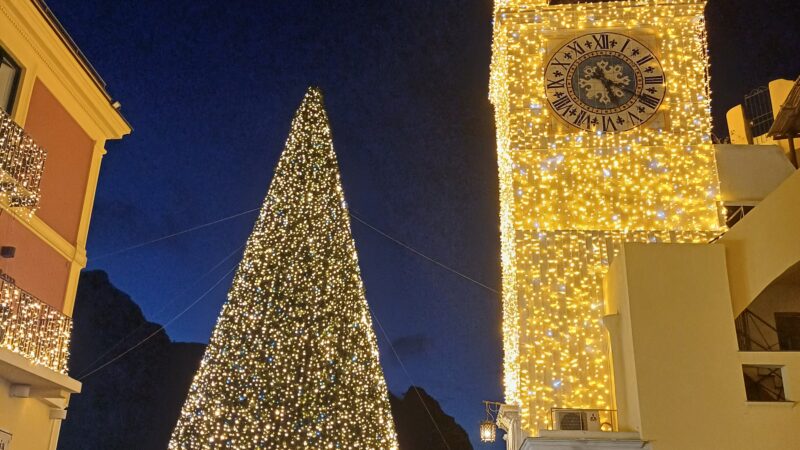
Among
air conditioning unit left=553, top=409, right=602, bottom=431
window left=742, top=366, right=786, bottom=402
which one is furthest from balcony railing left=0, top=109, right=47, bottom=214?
window left=742, top=366, right=786, bottom=402

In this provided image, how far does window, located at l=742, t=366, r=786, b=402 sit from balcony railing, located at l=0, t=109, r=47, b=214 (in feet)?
36.9

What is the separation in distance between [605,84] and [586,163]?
1737 millimetres

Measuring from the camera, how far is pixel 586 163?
1391 centimetres

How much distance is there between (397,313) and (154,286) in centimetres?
1001

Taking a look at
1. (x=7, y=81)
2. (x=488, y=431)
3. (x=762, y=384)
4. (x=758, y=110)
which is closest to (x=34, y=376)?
(x=7, y=81)

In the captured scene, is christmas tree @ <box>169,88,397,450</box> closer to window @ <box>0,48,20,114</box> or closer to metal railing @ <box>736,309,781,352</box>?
window @ <box>0,48,20,114</box>

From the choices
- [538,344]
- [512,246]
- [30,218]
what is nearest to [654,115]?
[512,246]

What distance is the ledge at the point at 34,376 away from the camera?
919 cm

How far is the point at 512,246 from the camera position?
1365 cm

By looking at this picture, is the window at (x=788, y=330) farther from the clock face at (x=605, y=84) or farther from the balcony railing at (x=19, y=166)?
the balcony railing at (x=19, y=166)

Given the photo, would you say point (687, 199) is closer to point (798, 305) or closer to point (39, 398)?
point (798, 305)

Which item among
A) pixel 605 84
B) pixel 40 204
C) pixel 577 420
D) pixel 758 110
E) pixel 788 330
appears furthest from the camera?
pixel 758 110

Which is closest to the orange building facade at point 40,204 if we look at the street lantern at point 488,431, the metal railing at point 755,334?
the street lantern at point 488,431

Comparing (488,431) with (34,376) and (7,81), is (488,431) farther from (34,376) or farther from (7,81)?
(7,81)
